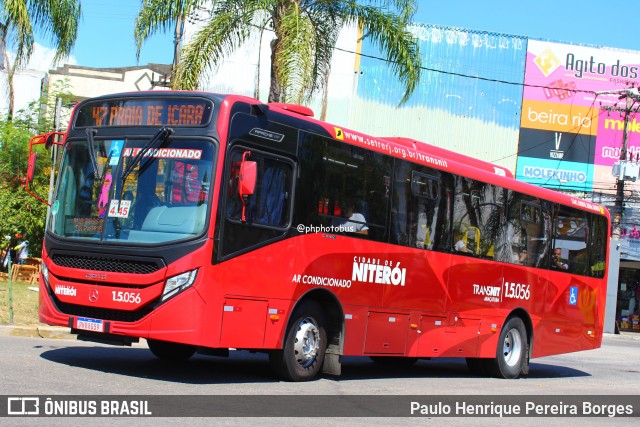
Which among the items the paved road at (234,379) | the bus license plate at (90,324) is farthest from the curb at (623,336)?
the bus license plate at (90,324)

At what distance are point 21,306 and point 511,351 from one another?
9.91 metres

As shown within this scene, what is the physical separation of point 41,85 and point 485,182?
32.5 m

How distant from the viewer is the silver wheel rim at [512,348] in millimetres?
16047

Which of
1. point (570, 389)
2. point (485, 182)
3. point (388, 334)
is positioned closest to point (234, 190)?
point (388, 334)

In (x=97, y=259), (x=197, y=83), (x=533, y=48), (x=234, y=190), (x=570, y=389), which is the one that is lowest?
(x=570, y=389)

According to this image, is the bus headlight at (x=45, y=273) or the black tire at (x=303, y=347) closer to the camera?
the bus headlight at (x=45, y=273)

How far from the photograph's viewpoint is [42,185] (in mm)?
31469

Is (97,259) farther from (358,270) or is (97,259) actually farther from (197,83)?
(197,83)

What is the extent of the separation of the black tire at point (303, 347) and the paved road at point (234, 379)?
183mm

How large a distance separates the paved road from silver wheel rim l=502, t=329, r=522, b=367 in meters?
0.41

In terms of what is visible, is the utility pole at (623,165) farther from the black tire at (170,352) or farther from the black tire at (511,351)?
the black tire at (170,352)

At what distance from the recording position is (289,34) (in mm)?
19078

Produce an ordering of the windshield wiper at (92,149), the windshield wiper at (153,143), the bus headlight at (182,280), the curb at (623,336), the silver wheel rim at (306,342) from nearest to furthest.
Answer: the bus headlight at (182,280) < the windshield wiper at (153,143) < the windshield wiper at (92,149) < the silver wheel rim at (306,342) < the curb at (623,336)

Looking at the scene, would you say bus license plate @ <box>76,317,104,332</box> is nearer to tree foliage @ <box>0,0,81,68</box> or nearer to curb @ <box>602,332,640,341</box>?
tree foliage @ <box>0,0,81,68</box>
